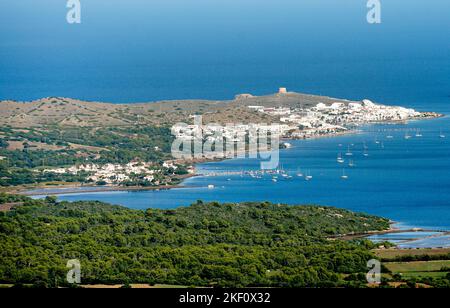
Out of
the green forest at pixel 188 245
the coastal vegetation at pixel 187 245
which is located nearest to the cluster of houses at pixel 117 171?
the green forest at pixel 188 245

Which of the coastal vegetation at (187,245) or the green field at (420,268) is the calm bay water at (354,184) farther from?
the green field at (420,268)

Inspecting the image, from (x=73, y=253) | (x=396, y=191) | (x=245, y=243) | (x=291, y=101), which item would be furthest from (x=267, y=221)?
(x=291, y=101)

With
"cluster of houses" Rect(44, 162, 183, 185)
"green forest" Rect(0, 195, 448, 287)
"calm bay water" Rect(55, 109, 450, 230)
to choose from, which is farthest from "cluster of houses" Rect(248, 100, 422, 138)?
"green forest" Rect(0, 195, 448, 287)

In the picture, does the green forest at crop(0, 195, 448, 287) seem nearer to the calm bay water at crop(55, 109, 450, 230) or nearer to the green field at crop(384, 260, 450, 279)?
the green field at crop(384, 260, 450, 279)

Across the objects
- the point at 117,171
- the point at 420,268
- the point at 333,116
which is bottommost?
the point at 420,268

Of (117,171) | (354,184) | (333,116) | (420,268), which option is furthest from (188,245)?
(333,116)

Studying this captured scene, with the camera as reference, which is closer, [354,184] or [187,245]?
[187,245]

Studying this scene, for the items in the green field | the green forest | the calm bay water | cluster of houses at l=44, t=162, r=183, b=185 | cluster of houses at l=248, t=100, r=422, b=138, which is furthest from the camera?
cluster of houses at l=248, t=100, r=422, b=138

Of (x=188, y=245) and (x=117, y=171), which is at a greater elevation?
(x=117, y=171)

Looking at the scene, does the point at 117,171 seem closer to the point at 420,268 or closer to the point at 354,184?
the point at 354,184

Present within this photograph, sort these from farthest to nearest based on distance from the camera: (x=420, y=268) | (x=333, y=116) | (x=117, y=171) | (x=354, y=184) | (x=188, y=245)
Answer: (x=333, y=116) → (x=117, y=171) → (x=354, y=184) → (x=188, y=245) → (x=420, y=268)
